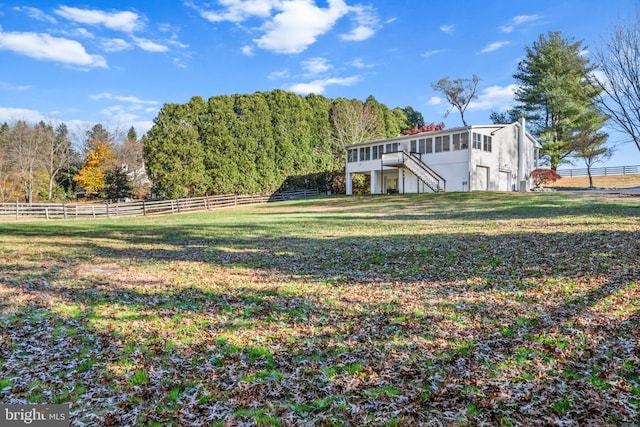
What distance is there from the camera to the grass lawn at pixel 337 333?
379 centimetres

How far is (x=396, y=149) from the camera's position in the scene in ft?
115

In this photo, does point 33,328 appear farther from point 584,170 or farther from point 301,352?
point 584,170

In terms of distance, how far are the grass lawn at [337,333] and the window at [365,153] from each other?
84.6 ft

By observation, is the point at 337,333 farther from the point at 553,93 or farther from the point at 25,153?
the point at 25,153

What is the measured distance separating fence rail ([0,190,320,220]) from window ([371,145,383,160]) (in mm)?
11935

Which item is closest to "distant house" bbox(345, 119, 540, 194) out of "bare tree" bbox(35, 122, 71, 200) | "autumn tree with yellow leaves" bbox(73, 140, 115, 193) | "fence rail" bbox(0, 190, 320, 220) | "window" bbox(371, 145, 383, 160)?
"window" bbox(371, 145, 383, 160)

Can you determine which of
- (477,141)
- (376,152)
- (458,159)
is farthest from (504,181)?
(376,152)

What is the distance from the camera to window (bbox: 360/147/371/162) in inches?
1458

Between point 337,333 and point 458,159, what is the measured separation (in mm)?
27722

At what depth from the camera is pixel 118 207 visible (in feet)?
100

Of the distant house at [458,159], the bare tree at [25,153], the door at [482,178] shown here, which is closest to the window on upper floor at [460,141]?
the distant house at [458,159]

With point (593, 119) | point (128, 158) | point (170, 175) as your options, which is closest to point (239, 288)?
point (170, 175)

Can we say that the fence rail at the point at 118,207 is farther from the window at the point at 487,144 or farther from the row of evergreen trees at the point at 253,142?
the window at the point at 487,144

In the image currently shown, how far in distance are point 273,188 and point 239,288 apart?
113ft
